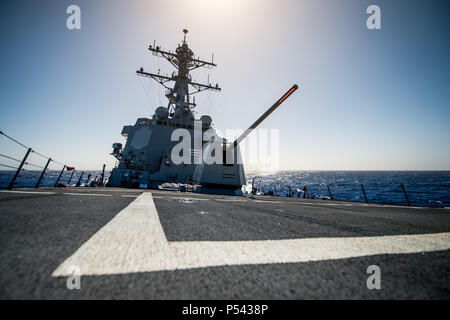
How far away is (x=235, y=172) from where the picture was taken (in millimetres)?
11516

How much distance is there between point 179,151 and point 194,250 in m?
14.6

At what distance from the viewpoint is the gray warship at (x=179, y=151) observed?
37.1ft

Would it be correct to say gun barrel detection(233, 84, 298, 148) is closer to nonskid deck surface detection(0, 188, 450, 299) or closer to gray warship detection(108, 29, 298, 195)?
gray warship detection(108, 29, 298, 195)

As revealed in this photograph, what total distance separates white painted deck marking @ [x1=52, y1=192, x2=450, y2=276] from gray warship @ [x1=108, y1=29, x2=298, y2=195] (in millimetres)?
7172

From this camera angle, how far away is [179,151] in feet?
49.0

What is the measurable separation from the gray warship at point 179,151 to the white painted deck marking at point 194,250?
23.5ft

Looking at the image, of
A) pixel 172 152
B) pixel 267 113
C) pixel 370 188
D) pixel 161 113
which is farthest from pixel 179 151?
pixel 370 188

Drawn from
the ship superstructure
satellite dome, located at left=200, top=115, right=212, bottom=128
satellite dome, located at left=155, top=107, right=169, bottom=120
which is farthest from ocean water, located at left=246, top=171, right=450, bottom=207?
satellite dome, located at left=155, top=107, right=169, bottom=120

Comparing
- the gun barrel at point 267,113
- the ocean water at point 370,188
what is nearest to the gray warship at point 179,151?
the gun barrel at point 267,113

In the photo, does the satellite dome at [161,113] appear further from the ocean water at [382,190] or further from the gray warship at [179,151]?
the ocean water at [382,190]

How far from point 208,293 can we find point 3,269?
70cm
